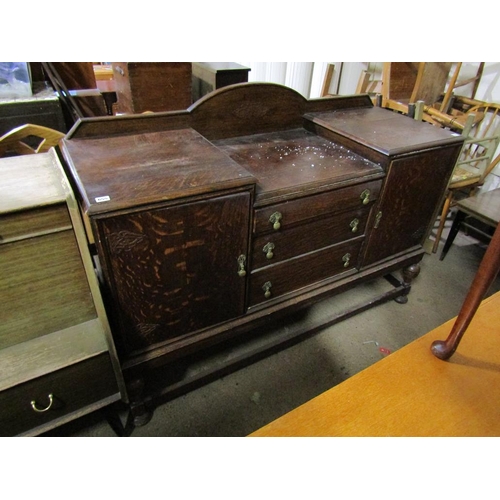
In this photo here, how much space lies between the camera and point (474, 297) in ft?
2.60

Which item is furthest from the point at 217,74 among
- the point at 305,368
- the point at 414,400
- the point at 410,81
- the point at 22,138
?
the point at 414,400

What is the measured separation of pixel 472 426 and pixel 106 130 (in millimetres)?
1328

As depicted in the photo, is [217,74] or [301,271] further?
[217,74]

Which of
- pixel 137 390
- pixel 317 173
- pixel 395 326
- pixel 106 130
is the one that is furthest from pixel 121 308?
pixel 395 326

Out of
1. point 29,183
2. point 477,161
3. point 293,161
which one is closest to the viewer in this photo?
point 29,183

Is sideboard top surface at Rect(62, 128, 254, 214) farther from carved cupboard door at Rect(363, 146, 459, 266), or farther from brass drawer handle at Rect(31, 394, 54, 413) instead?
carved cupboard door at Rect(363, 146, 459, 266)

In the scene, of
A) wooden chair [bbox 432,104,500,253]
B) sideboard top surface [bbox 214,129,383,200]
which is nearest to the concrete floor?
wooden chair [bbox 432,104,500,253]

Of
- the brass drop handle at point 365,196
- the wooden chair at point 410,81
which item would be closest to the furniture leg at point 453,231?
the wooden chair at point 410,81

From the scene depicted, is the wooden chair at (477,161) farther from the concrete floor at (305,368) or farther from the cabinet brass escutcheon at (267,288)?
the cabinet brass escutcheon at (267,288)

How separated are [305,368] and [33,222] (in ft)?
4.18

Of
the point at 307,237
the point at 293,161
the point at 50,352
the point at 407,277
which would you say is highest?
the point at 293,161

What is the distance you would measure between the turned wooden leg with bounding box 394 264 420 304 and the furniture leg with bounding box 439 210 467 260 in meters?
0.58

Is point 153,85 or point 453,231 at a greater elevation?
point 153,85

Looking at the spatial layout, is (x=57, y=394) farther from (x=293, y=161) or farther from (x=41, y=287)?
(x=293, y=161)
